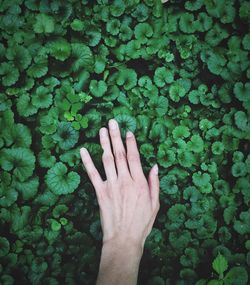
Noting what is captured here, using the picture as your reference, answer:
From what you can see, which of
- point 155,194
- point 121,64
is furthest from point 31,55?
point 155,194

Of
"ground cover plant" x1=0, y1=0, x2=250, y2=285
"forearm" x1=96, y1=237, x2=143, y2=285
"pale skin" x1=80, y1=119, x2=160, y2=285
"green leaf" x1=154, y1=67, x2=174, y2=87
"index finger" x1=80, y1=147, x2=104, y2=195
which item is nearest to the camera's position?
"forearm" x1=96, y1=237, x2=143, y2=285

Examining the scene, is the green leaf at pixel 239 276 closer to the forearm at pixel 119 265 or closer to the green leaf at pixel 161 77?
the forearm at pixel 119 265

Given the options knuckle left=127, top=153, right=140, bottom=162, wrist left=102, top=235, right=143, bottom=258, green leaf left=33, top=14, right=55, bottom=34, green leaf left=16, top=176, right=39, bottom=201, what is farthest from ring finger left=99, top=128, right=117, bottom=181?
green leaf left=33, top=14, right=55, bottom=34

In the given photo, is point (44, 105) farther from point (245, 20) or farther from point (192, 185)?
point (245, 20)

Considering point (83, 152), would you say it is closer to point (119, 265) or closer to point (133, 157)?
point (133, 157)

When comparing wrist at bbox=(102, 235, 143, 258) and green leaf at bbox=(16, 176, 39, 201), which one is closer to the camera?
wrist at bbox=(102, 235, 143, 258)

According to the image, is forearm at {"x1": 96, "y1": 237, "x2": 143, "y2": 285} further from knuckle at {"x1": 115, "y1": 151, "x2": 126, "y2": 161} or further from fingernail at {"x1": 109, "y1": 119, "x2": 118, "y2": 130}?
fingernail at {"x1": 109, "y1": 119, "x2": 118, "y2": 130}
